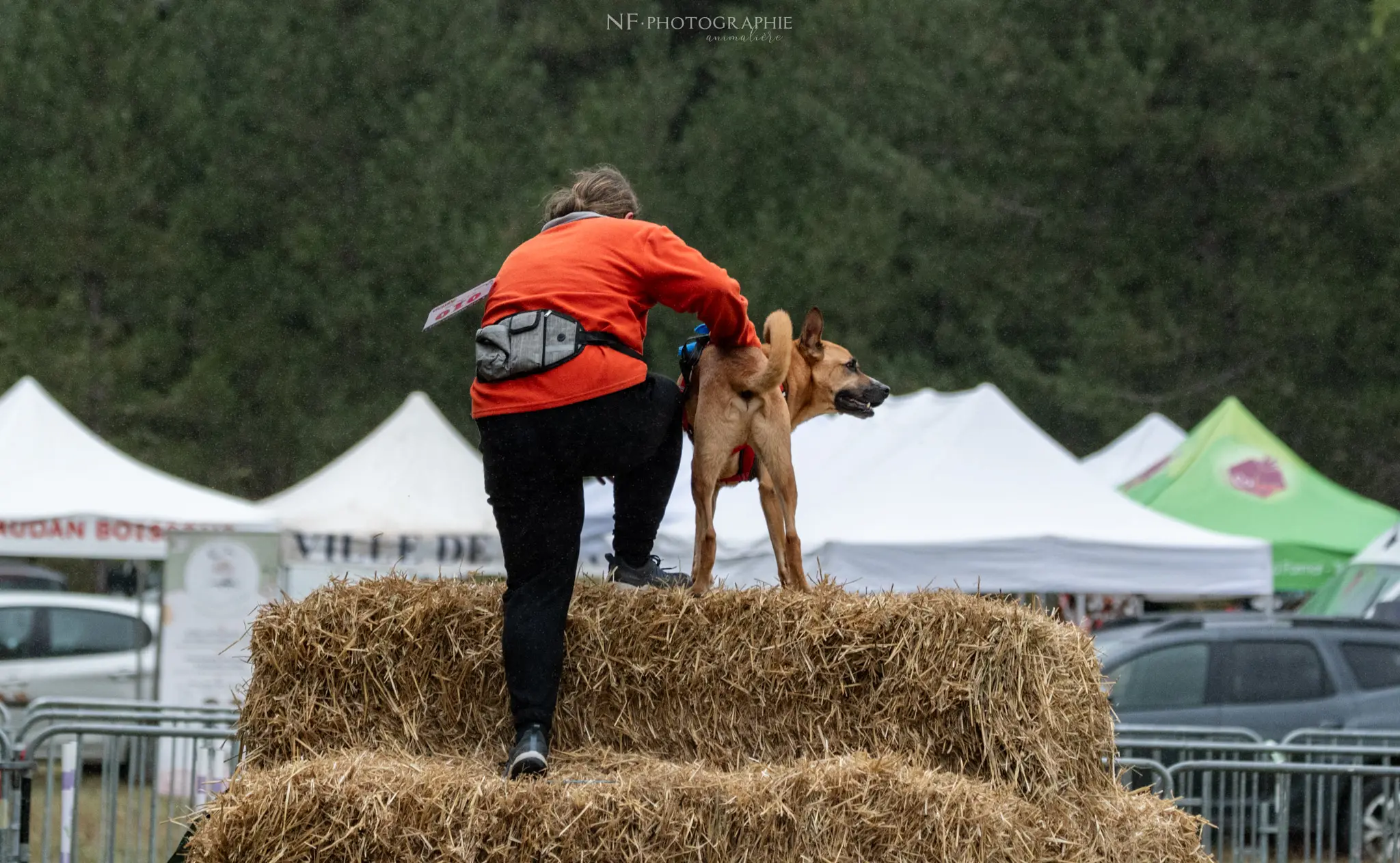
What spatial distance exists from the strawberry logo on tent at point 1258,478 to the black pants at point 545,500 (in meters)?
13.5

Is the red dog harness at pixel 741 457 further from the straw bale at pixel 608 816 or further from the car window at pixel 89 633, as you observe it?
the car window at pixel 89 633

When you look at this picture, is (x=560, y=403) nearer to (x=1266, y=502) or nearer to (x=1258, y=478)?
(x=1266, y=502)

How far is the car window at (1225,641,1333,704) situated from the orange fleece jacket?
7.39 m

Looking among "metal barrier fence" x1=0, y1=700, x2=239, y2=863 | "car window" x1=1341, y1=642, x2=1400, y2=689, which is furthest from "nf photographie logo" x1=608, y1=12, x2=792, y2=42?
"metal barrier fence" x1=0, y1=700, x2=239, y2=863

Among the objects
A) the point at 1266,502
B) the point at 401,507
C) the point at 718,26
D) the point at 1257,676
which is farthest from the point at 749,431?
the point at 718,26

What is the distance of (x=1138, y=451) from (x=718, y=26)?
42.1ft

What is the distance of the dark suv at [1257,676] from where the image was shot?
10.3m

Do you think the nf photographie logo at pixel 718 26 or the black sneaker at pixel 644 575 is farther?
the nf photographie logo at pixel 718 26

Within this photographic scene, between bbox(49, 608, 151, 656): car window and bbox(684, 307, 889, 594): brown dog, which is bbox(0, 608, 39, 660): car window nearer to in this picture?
bbox(49, 608, 151, 656): car window

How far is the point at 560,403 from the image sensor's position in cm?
392

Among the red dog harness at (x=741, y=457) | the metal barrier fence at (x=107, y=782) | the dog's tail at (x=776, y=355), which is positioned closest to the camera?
the dog's tail at (x=776, y=355)

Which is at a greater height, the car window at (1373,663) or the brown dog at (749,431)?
the brown dog at (749,431)

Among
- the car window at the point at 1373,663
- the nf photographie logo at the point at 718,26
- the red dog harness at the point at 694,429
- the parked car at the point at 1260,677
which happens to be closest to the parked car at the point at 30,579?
the nf photographie logo at the point at 718,26

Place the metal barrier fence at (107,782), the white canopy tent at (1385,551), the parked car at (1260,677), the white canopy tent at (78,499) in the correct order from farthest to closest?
1. the white canopy tent at (1385,551)
2. the white canopy tent at (78,499)
3. the parked car at (1260,677)
4. the metal barrier fence at (107,782)
